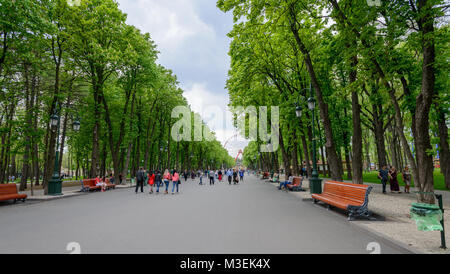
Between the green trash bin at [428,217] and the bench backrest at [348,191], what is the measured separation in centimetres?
260

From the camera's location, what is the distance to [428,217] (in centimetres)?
441

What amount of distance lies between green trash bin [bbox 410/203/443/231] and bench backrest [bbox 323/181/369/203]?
A: 8.54 feet

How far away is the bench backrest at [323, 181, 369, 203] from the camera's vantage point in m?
7.34

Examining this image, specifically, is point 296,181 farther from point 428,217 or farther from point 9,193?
point 9,193

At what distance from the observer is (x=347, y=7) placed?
32.7 ft

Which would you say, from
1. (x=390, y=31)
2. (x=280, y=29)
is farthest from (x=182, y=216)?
(x=280, y=29)

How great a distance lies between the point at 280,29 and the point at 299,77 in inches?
212

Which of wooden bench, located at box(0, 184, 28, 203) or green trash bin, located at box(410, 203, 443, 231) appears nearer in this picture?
green trash bin, located at box(410, 203, 443, 231)

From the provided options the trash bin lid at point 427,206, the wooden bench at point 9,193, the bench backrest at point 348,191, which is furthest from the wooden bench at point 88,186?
the trash bin lid at point 427,206

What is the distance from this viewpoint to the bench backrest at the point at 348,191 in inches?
289

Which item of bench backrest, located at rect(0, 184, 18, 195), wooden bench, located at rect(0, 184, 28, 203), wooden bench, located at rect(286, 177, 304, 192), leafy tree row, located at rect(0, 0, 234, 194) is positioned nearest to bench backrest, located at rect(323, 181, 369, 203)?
wooden bench, located at rect(286, 177, 304, 192)

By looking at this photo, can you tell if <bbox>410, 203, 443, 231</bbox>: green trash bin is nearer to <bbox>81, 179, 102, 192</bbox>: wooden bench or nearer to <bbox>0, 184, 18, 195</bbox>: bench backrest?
<bbox>0, 184, 18, 195</bbox>: bench backrest

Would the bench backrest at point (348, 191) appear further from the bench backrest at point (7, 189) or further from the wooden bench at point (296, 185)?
the bench backrest at point (7, 189)

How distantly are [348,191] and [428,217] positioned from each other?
399cm
